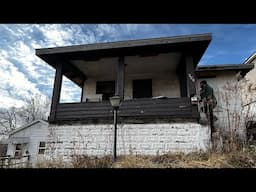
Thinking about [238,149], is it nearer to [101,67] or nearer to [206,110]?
[206,110]

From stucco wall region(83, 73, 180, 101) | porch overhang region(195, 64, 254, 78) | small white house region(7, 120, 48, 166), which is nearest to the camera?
porch overhang region(195, 64, 254, 78)

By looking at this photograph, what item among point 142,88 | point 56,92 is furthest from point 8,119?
point 142,88

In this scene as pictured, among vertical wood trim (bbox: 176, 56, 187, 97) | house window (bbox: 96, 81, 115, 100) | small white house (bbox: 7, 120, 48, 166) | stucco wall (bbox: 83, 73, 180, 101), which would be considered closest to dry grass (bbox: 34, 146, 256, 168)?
vertical wood trim (bbox: 176, 56, 187, 97)

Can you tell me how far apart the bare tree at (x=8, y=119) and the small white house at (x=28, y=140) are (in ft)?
45.0

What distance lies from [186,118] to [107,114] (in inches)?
103

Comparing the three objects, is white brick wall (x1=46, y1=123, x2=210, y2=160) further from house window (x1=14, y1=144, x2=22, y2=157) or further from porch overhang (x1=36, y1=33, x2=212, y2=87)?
house window (x1=14, y1=144, x2=22, y2=157)

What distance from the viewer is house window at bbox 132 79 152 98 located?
9.00 meters

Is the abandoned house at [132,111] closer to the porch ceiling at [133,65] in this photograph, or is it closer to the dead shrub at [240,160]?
the porch ceiling at [133,65]

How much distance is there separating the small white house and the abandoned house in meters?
9.33

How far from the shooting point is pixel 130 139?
627cm

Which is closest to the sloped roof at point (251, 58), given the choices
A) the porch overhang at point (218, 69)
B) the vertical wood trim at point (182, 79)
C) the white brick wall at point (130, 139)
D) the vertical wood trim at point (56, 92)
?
the porch overhang at point (218, 69)
